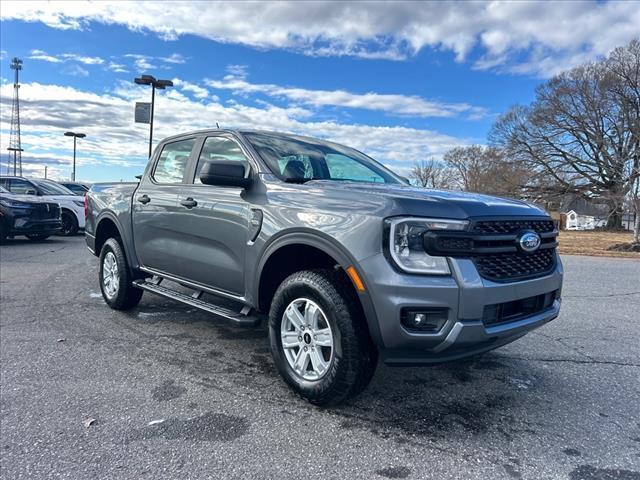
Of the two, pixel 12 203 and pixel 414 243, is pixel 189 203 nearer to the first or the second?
pixel 414 243

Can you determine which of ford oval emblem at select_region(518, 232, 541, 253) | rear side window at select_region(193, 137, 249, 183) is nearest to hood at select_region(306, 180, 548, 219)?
ford oval emblem at select_region(518, 232, 541, 253)

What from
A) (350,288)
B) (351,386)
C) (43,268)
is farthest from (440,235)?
(43,268)

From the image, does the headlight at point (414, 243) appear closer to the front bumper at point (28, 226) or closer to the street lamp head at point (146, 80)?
the front bumper at point (28, 226)

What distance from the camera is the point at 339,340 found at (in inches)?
117

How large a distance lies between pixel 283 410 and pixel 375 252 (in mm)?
1236

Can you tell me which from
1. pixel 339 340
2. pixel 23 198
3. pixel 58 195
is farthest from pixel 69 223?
pixel 339 340

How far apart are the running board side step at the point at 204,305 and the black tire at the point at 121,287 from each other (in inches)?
7.3

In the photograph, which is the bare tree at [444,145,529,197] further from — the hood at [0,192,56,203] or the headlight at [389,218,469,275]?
the headlight at [389,218,469,275]

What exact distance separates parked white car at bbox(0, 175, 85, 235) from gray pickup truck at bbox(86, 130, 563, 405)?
433 inches

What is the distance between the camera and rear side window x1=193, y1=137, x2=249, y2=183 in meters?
4.17

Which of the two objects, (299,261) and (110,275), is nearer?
(299,261)

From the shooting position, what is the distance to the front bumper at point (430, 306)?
2.72 m

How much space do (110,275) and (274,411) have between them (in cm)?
338

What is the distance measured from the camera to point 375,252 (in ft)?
9.23
